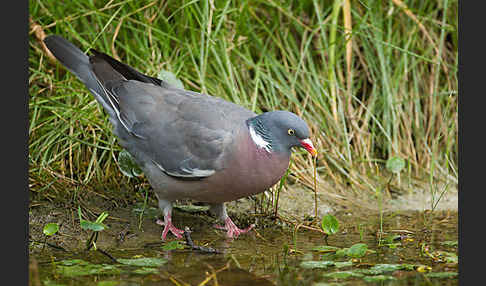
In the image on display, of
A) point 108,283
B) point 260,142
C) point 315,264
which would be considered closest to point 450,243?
point 315,264

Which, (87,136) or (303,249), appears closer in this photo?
(303,249)

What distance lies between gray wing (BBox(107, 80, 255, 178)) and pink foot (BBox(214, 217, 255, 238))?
51cm

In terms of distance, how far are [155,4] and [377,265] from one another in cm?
299

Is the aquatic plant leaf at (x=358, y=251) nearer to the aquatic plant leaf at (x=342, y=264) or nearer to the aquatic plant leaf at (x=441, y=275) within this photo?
the aquatic plant leaf at (x=342, y=264)

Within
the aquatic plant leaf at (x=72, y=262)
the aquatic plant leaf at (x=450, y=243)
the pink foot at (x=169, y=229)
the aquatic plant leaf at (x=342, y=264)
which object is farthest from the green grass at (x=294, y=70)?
the aquatic plant leaf at (x=342, y=264)

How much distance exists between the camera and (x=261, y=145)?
3.69 m

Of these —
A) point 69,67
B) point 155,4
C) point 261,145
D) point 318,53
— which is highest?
point 155,4

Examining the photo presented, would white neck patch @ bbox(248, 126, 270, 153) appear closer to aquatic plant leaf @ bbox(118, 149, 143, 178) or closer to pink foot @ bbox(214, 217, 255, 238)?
pink foot @ bbox(214, 217, 255, 238)

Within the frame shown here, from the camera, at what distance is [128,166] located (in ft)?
13.8

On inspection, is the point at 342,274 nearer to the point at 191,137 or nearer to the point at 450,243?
the point at 450,243

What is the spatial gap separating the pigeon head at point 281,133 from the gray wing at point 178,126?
168mm

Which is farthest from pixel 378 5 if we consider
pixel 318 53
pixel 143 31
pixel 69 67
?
pixel 69 67

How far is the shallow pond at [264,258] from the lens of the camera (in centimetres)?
300

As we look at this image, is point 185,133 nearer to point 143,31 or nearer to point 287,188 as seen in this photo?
point 287,188
